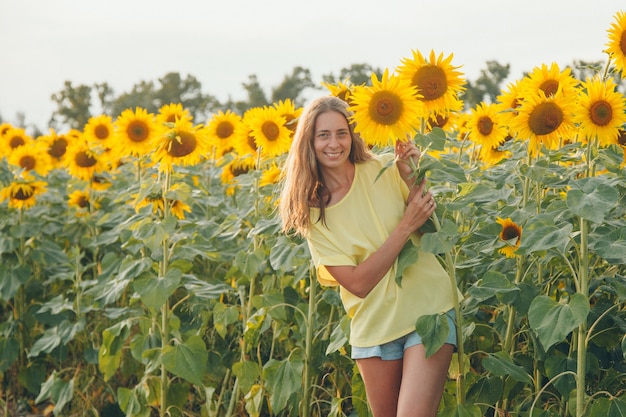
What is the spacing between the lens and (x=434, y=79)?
11.4 ft

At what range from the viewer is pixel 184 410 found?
5.00 metres

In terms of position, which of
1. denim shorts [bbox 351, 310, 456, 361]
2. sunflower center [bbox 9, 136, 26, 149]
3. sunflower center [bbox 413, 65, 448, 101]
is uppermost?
sunflower center [bbox 413, 65, 448, 101]

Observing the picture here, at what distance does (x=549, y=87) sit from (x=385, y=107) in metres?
0.93

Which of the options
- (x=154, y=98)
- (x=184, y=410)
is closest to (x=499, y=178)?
(x=184, y=410)

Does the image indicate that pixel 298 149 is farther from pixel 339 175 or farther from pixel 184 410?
pixel 184 410

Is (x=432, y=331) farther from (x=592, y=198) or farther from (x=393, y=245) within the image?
(x=592, y=198)

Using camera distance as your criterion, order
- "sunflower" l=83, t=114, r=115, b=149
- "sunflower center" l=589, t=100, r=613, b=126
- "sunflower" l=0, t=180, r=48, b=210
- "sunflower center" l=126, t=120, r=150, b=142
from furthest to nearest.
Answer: "sunflower" l=83, t=114, r=115, b=149
"sunflower" l=0, t=180, r=48, b=210
"sunflower center" l=126, t=120, r=150, b=142
"sunflower center" l=589, t=100, r=613, b=126

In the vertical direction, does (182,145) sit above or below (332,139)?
below

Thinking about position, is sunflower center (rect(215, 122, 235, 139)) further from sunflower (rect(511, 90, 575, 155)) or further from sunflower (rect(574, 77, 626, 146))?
sunflower (rect(574, 77, 626, 146))

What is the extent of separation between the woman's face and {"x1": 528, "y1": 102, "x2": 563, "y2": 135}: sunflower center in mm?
748

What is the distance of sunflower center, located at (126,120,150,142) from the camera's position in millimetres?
5805

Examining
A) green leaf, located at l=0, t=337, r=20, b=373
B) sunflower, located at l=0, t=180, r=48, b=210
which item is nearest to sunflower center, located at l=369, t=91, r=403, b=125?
green leaf, located at l=0, t=337, r=20, b=373

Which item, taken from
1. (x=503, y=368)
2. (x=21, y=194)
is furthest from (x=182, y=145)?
(x=503, y=368)

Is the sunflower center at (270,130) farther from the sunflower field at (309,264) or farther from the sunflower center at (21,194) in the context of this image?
the sunflower center at (21,194)
